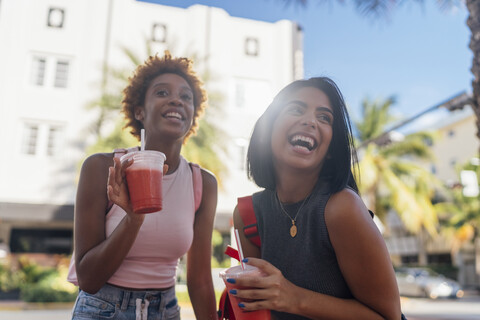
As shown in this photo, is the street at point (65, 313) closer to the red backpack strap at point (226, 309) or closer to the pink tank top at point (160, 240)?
the pink tank top at point (160, 240)

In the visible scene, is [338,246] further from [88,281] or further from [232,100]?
[232,100]

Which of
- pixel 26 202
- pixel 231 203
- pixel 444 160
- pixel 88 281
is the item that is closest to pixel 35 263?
pixel 26 202

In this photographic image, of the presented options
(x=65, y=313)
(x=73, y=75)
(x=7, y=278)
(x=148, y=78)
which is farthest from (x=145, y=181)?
(x=73, y=75)

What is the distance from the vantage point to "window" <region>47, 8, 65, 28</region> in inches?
→ 800

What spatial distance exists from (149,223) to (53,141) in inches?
737

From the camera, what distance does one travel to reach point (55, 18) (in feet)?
66.9

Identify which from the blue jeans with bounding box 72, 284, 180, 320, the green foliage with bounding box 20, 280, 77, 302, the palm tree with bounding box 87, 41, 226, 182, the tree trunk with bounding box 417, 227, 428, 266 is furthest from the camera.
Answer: the tree trunk with bounding box 417, 227, 428, 266

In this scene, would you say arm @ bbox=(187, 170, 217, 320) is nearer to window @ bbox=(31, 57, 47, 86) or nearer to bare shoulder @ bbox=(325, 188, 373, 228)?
bare shoulder @ bbox=(325, 188, 373, 228)

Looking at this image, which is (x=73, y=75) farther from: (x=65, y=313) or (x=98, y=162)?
(x=98, y=162)

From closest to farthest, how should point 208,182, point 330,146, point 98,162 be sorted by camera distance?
1. point 330,146
2. point 98,162
3. point 208,182

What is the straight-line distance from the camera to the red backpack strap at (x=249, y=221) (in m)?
1.87

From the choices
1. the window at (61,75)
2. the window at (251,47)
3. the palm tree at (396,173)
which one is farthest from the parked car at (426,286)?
the window at (61,75)

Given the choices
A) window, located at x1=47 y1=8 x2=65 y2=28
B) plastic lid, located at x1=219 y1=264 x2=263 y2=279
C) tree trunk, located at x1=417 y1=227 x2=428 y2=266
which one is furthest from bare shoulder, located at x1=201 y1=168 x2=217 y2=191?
tree trunk, located at x1=417 y1=227 x2=428 y2=266

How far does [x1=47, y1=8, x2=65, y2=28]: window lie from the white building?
0.14 ft
